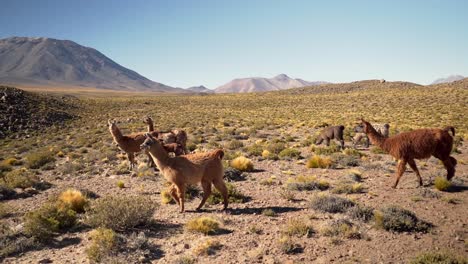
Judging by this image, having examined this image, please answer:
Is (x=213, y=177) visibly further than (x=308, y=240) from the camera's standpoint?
Yes

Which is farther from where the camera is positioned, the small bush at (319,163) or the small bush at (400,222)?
the small bush at (319,163)

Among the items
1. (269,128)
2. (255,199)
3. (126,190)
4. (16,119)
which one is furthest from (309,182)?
(16,119)

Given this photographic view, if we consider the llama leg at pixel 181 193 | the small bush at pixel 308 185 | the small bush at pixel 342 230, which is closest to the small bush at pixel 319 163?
the small bush at pixel 308 185

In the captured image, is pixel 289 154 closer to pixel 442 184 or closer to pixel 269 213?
pixel 442 184

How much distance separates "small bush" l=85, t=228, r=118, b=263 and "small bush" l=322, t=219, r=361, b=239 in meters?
4.20

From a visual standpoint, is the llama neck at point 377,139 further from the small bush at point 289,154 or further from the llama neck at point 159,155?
the llama neck at point 159,155

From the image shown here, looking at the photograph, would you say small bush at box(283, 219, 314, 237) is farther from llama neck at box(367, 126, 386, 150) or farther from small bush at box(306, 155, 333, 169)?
small bush at box(306, 155, 333, 169)

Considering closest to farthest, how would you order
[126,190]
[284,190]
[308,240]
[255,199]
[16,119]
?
[308,240], [255,199], [284,190], [126,190], [16,119]

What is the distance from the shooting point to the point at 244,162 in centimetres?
1307

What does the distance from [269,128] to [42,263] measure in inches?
974

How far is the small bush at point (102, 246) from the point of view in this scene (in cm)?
603

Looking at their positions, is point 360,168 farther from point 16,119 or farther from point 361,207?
point 16,119

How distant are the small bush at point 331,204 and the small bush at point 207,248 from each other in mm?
2996

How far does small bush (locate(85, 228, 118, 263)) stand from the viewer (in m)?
6.03
